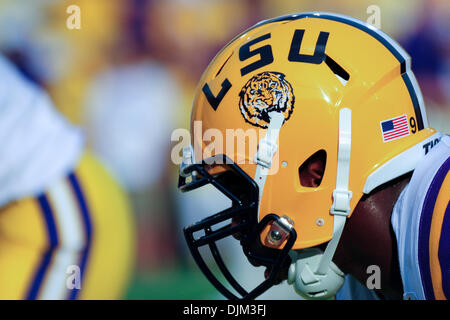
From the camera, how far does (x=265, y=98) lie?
0.96m

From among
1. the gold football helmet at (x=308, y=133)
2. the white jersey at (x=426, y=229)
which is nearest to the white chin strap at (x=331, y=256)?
the gold football helmet at (x=308, y=133)

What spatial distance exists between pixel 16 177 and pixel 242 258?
0.99m

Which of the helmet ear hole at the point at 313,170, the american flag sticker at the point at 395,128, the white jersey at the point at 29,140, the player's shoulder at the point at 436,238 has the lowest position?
the player's shoulder at the point at 436,238

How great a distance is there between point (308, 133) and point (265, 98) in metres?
0.11

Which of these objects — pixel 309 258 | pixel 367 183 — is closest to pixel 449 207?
pixel 367 183

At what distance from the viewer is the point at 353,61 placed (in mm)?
965

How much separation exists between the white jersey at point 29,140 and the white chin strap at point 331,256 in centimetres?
127

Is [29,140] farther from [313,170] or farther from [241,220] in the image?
[313,170]

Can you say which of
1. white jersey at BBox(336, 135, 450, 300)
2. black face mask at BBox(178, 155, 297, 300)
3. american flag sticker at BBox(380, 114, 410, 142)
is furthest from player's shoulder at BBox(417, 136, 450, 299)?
black face mask at BBox(178, 155, 297, 300)

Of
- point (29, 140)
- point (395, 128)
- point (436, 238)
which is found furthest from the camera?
point (29, 140)

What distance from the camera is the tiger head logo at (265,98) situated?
951 mm

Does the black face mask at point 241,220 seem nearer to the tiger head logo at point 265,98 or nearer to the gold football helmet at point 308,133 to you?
the gold football helmet at point 308,133

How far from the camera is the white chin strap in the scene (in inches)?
36.7

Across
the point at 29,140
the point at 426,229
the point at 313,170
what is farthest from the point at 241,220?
the point at 29,140
